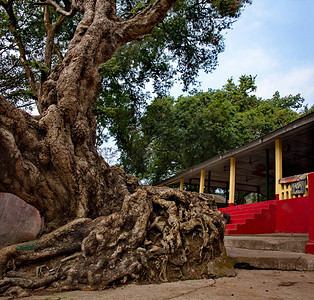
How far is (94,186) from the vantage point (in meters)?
3.53

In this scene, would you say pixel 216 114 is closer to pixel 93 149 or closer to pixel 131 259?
pixel 93 149

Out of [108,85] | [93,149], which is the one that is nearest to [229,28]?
[108,85]

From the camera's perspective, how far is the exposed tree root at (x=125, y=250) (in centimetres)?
246

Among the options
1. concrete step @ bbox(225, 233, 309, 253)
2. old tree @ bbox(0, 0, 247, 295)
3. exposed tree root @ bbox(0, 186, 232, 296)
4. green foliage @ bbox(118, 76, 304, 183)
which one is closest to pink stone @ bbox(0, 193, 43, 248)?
old tree @ bbox(0, 0, 247, 295)

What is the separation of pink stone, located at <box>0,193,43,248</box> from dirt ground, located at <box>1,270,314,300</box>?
226cm

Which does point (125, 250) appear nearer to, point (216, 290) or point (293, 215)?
point (216, 290)

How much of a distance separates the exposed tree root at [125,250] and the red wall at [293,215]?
14.1 ft

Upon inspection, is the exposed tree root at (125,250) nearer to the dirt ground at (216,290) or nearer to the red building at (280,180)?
the dirt ground at (216,290)

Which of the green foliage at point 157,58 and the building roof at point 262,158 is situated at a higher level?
the green foliage at point 157,58

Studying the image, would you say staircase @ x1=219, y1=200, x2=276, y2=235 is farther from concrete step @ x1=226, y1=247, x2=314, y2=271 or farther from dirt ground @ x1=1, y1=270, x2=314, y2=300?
dirt ground @ x1=1, y1=270, x2=314, y2=300

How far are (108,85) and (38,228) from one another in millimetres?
11194

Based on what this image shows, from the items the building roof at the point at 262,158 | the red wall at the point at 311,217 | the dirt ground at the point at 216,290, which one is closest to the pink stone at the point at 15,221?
the dirt ground at the point at 216,290

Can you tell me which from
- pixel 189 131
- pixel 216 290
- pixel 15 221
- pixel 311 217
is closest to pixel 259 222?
pixel 311 217

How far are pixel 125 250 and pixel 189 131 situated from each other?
14.8 meters
